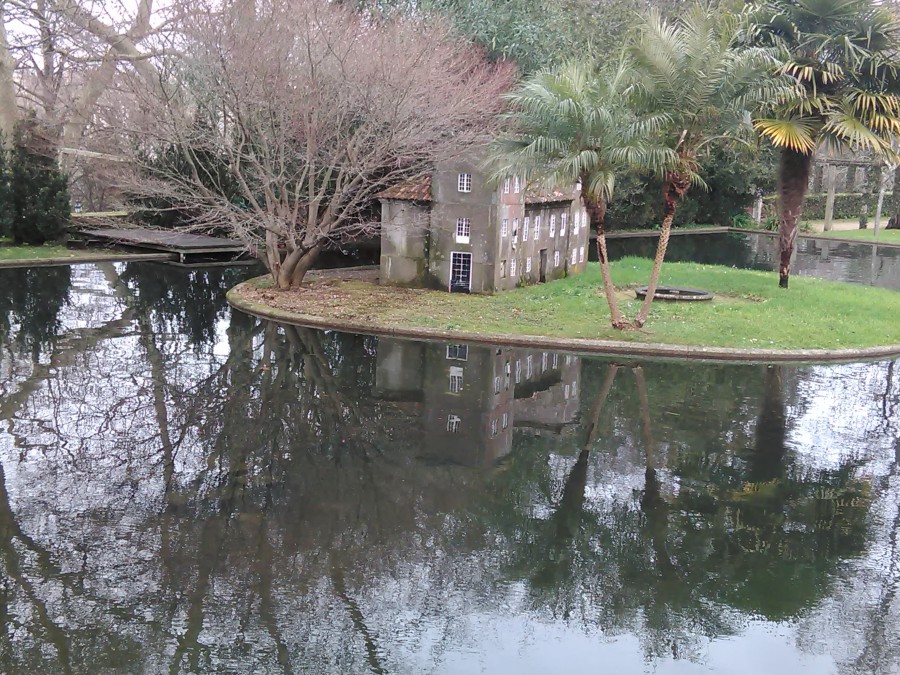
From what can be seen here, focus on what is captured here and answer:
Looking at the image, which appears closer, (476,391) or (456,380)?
(476,391)

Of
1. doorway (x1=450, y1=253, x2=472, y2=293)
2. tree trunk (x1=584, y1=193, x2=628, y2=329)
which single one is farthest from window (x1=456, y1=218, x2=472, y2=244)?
tree trunk (x1=584, y1=193, x2=628, y2=329)

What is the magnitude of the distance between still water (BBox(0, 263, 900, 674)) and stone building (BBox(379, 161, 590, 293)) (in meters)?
6.50

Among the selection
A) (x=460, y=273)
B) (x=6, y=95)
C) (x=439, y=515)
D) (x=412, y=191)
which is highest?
(x=6, y=95)

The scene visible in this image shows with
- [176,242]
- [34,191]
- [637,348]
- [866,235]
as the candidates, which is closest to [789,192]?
[637,348]

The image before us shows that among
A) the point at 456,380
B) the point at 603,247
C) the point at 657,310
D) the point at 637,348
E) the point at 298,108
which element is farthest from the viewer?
the point at 298,108

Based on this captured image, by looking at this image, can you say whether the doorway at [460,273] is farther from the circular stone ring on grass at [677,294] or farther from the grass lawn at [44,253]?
the grass lawn at [44,253]

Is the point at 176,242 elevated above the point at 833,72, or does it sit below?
below

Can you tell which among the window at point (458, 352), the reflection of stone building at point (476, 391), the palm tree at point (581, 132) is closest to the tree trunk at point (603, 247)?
the palm tree at point (581, 132)

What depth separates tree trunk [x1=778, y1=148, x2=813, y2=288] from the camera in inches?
888

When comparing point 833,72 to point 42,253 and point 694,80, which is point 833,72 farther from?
point 42,253

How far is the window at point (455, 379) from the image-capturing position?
14.5 m

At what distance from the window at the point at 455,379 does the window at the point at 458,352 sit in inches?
30.8

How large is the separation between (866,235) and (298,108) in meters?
32.3

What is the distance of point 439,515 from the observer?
9570mm
